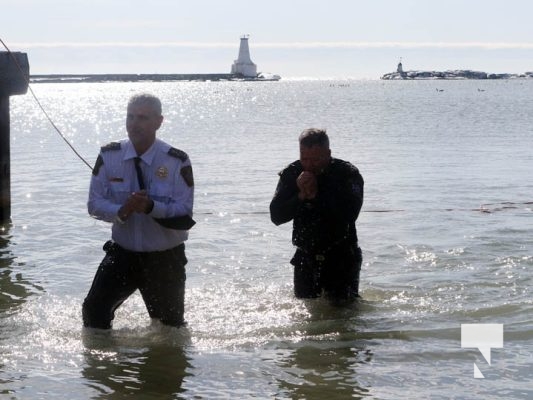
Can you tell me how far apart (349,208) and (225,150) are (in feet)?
86.3

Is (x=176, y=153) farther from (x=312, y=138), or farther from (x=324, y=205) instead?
(x=324, y=205)

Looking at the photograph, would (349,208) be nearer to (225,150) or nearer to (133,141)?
(133,141)

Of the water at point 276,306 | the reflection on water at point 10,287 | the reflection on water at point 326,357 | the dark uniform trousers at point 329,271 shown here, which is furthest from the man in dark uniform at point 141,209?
the reflection on water at point 10,287

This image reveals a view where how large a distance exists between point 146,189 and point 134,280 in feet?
2.23

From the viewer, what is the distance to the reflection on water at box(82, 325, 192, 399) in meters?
6.68

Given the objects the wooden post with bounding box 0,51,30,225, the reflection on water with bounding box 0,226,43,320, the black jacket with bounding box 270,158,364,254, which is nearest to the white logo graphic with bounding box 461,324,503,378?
the black jacket with bounding box 270,158,364,254

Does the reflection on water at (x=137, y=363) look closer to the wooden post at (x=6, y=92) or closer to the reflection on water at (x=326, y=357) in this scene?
the reflection on water at (x=326, y=357)

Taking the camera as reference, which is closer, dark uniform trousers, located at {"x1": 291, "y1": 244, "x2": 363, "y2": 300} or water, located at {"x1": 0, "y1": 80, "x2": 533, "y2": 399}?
water, located at {"x1": 0, "y1": 80, "x2": 533, "y2": 399}

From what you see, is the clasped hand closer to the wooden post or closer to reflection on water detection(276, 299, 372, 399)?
reflection on water detection(276, 299, 372, 399)

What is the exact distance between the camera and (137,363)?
7.26 m

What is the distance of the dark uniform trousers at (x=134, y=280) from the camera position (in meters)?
6.84

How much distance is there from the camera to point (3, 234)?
1452 cm

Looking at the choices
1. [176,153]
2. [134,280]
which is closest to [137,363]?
[134,280]

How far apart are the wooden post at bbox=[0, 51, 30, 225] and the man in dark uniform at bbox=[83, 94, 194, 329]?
5609mm
